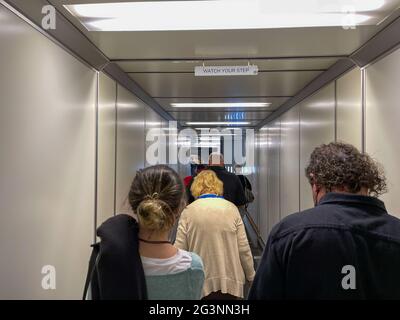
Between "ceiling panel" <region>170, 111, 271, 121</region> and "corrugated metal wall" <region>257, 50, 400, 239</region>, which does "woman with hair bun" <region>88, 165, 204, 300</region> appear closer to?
"corrugated metal wall" <region>257, 50, 400, 239</region>

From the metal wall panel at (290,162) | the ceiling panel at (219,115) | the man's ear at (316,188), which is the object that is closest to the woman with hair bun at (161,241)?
the man's ear at (316,188)

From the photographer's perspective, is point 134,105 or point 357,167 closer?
point 357,167

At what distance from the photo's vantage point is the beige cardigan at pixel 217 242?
2.37 meters

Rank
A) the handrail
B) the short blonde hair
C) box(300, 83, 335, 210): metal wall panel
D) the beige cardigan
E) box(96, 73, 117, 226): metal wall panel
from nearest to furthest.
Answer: the beige cardigan → box(96, 73, 117, 226): metal wall panel → the short blonde hair → box(300, 83, 335, 210): metal wall panel → the handrail

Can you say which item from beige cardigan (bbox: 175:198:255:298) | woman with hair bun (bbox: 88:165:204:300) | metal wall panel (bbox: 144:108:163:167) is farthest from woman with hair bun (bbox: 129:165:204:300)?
metal wall panel (bbox: 144:108:163:167)

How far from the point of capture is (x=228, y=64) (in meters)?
2.58

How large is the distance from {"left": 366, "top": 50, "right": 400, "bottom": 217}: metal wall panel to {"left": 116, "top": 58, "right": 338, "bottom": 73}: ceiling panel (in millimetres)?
535

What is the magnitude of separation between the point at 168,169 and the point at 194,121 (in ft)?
16.9

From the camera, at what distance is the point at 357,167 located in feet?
4.11

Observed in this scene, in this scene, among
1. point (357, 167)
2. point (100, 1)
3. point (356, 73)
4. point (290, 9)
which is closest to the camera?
point (357, 167)

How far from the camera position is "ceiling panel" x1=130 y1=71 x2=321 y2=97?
10.4 ft
